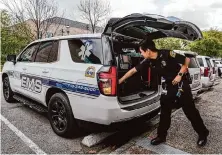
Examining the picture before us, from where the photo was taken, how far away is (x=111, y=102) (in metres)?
3.13

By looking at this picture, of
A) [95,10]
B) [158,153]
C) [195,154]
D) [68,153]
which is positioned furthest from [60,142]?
[95,10]

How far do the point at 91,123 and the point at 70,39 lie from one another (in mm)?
1528

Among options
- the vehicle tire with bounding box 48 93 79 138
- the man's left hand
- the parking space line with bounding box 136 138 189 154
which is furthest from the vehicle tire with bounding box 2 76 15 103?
the man's left hand

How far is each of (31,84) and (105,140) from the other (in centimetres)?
205

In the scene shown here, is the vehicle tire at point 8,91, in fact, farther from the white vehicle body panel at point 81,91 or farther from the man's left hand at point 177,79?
the man's left hand at point 177,79

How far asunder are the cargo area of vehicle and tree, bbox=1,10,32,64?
915 inches

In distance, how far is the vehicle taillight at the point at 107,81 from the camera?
3127 mm

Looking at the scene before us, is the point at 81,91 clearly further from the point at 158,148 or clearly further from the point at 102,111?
the point at 158,148

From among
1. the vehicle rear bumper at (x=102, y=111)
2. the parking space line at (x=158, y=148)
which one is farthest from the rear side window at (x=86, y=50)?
the parking space line at (x=158, y=148)

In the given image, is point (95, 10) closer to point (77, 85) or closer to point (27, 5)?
point (27, 5)

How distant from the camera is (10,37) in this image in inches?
975

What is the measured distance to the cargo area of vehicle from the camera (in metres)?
4.04

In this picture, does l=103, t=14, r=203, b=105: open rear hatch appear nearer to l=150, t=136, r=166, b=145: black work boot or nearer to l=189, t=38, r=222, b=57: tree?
l=150, t=136, r=166, b=145: black work boot

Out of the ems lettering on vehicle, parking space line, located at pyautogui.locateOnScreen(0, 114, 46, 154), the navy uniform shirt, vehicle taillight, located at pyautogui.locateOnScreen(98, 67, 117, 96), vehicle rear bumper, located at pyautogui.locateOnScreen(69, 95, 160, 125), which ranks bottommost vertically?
parking space line, located at pyautogui.locateOnScreen(0, 114, 46, 154)
